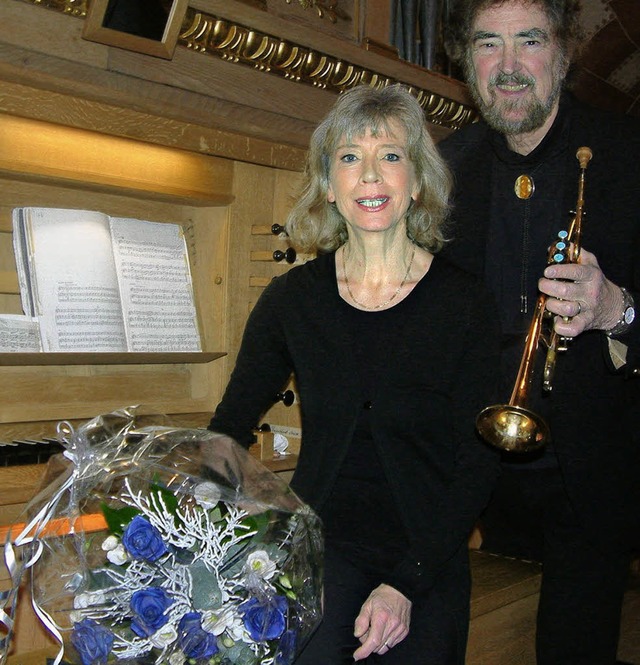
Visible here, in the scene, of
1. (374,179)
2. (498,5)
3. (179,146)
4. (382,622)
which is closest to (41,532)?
(382,622)

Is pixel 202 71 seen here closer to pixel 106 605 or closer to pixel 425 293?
pixel 425 293

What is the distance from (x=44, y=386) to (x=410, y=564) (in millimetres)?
1208

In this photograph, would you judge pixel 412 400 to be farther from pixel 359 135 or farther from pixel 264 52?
pixel 264 52

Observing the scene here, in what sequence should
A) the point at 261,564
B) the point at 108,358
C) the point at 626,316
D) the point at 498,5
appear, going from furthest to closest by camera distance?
the point at 108,358 → the point at 498,5 → the point at 626,316 → the point at 261,564

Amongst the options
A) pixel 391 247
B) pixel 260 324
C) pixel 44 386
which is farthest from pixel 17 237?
pixel 391 247

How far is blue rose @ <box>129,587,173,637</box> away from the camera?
4.09ft

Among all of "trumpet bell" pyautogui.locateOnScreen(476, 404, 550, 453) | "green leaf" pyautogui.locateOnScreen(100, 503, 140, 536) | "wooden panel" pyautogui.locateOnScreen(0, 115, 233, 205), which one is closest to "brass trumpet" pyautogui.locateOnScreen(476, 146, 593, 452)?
"trumpet bell" pyautogui.locateOnScreen(476, 404, 550, 453)

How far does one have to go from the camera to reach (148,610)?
4.09 ft

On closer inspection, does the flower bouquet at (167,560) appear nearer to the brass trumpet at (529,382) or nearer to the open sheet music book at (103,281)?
the brass trumpet at (529,382)

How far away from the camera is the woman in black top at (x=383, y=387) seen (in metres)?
1.83

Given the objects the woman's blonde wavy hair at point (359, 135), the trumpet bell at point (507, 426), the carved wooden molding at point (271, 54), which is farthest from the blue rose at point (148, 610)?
the carved wooden molding at point (271, 54)

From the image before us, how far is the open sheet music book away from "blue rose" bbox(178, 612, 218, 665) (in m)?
1.35

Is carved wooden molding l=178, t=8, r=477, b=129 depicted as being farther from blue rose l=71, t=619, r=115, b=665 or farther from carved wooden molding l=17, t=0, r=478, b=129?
blue rose l=71, t=619, r=115, b=665

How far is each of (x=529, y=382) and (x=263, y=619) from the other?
0.93 metres
